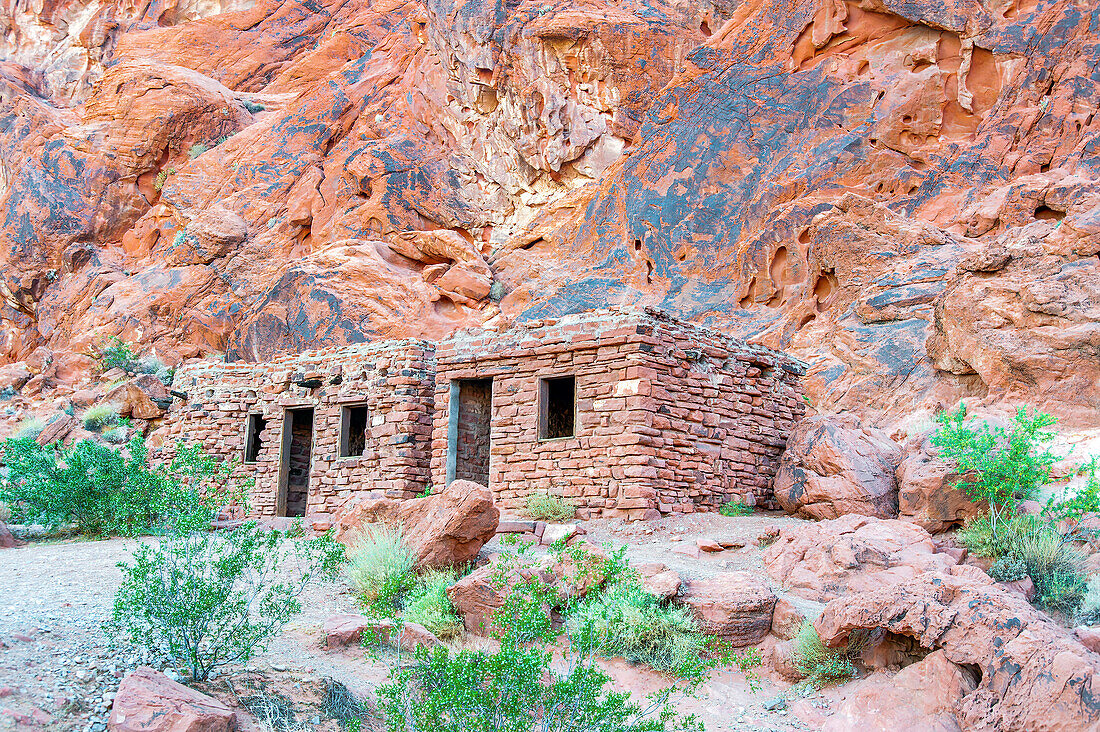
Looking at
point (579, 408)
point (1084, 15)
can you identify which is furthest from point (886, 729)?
point (1084, 15)

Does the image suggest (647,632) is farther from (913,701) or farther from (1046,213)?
(1046,213)

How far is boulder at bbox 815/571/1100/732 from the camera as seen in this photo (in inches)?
170

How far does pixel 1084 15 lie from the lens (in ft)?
58.2

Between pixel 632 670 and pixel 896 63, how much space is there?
19495 millimetres

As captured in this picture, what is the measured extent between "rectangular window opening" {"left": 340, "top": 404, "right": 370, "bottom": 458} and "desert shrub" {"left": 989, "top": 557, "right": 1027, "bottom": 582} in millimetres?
8852

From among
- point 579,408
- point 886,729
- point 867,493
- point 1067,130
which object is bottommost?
point 886,729

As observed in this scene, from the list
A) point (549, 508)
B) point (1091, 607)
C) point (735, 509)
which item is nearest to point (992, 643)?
point (1091, 607)

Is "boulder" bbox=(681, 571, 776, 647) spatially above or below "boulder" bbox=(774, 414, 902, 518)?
below

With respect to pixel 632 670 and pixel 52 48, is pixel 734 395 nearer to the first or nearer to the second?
pixel 632 670

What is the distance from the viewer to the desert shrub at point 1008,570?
6.71 m

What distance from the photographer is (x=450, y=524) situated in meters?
7.37

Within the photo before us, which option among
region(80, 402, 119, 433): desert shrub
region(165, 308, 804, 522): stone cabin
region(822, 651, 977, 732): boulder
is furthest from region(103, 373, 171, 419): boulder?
region(822, 651, 977, 732): boulder

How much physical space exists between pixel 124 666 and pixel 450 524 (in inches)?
124

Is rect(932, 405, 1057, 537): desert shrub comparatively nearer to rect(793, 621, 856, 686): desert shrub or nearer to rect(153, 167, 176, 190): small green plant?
rect(793, 621, 856, 686): desert shrub
